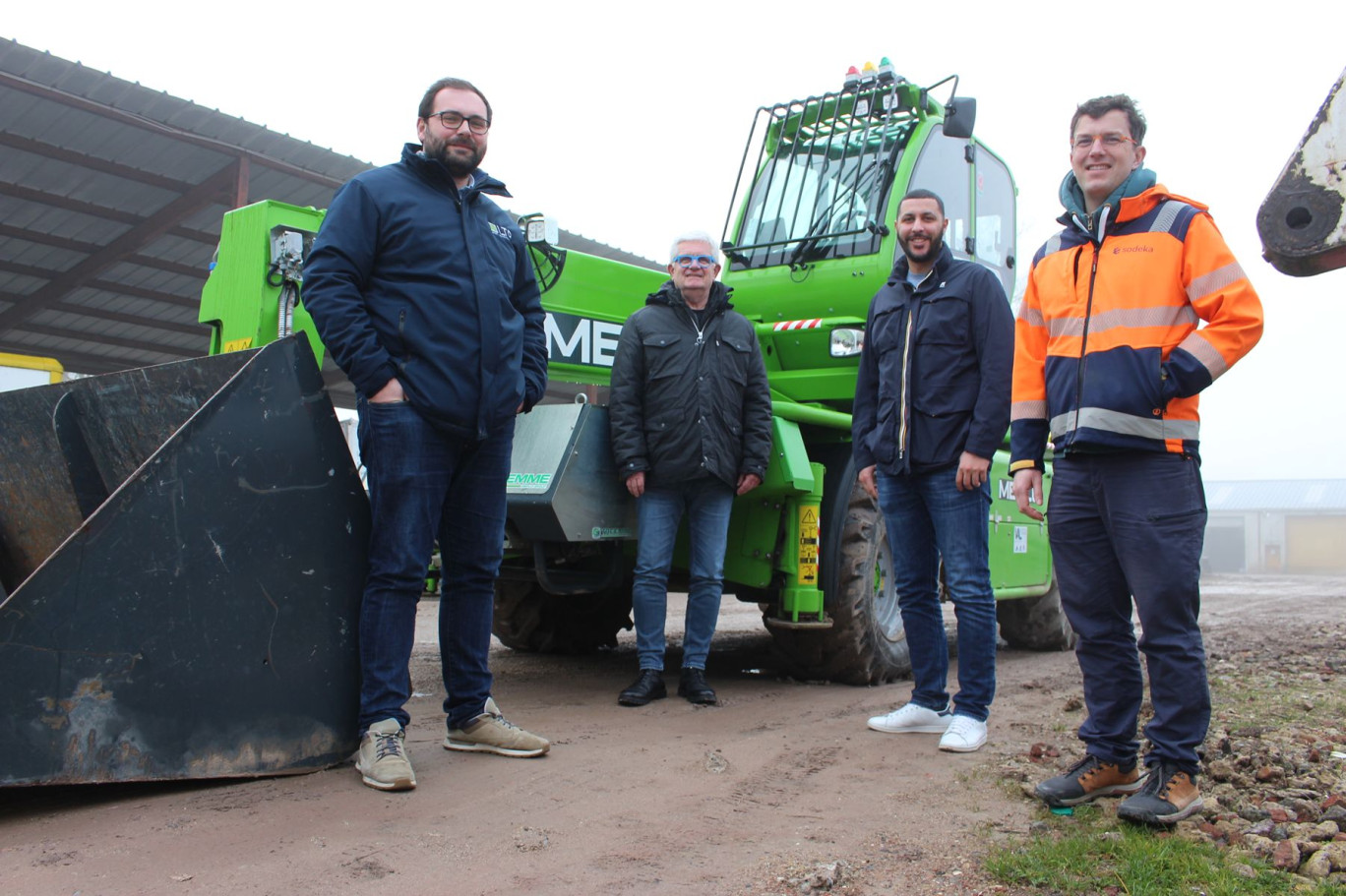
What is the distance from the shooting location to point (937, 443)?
149 inches

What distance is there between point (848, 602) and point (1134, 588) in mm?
2176

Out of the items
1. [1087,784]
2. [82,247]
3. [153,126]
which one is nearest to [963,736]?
[1087,784]

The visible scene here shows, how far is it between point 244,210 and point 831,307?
109 inches

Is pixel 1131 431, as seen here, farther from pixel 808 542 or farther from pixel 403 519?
pixel 808 542

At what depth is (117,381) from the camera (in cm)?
337

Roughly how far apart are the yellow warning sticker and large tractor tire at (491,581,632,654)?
4.20 ft

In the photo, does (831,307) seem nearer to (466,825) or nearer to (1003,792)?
(1003,792)

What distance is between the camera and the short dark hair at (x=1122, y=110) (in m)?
2.85

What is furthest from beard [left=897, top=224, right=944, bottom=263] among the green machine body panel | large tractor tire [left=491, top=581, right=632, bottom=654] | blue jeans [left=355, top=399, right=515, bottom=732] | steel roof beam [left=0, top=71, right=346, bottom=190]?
steel roof beam [left=0, top=71, right=346, bottom=190]

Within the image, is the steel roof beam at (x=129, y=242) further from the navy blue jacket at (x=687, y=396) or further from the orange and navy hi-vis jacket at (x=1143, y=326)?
the orange and navy hi-vis jacket at (x=1143, y=326)

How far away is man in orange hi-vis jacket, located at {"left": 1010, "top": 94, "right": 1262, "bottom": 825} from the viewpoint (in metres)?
2.66

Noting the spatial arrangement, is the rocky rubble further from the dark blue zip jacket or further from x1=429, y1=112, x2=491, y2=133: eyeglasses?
x1=429, y1=112, x2=491, y2=133: eyeglasses

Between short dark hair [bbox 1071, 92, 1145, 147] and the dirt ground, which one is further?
short dark hair [bbox 1071, 92, 1145, 147]

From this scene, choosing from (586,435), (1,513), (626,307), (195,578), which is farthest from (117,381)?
(626,307)
